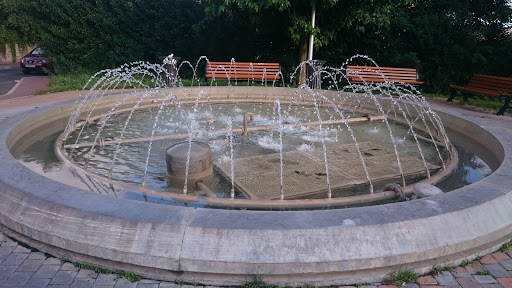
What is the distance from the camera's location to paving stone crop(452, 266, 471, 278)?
8.91 feet

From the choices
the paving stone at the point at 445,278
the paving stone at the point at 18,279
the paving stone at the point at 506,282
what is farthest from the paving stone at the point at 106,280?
the paving stone at the point at 506,282

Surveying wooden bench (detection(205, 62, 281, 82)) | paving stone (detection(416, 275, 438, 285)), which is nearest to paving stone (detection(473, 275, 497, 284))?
paving stone (detection(416, 275, 438, 285))

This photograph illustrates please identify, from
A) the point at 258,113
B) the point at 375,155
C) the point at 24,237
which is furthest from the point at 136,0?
the point at 24,237

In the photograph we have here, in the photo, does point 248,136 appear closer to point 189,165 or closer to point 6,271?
point 189,165

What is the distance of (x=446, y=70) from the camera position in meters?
12.6

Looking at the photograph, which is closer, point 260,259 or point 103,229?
point 260,259

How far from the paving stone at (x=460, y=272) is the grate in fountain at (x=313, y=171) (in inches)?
55.9

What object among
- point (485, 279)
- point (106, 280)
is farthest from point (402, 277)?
point (106, 280)

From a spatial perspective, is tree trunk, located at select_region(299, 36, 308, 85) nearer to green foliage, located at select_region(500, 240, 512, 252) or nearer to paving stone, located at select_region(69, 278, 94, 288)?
green foliage, located at select_region(500, 240, 512, 252)

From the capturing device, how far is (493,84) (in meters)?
8.96

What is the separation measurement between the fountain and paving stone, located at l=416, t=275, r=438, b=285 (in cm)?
6

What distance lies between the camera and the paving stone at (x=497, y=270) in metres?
2.73

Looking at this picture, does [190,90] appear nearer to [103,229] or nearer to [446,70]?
[103,229]

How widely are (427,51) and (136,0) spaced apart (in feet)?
33.0
